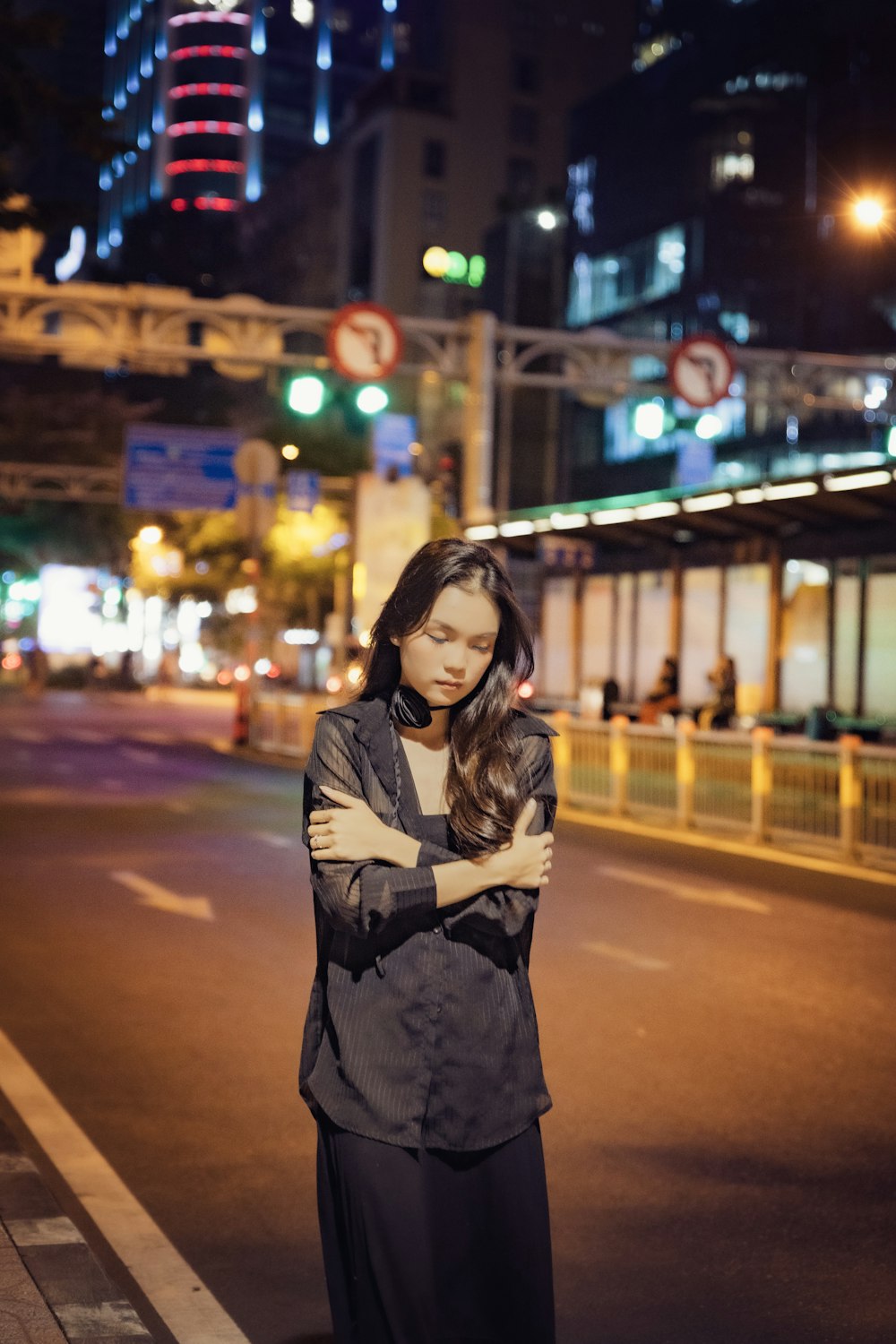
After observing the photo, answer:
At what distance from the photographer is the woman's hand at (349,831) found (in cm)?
296

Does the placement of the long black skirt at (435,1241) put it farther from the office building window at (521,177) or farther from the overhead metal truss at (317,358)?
the office building window at (521,177)

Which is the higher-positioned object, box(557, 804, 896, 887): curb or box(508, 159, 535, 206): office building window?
box(508, 159, 535, 206): office building window

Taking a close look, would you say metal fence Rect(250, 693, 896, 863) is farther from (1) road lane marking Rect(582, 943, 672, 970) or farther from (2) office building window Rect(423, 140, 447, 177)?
(2) office building window Rect(423, 140, 447, 177)

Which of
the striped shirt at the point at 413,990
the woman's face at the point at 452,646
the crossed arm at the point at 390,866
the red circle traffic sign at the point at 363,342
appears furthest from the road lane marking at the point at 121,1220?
the red circle traffic sign at the point at 363,342

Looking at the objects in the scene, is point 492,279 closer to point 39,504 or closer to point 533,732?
point 39,504

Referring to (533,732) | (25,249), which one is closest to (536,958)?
(533,732)

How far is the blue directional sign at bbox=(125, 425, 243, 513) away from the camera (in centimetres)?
4262

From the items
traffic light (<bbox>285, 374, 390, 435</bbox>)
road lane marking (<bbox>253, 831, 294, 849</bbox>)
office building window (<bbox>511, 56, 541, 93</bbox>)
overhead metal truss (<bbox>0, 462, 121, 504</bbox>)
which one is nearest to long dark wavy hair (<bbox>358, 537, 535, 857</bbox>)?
road lane marking (<bbox>253, 831, 294, 849</bbox>)

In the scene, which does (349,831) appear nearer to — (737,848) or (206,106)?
(737,848)

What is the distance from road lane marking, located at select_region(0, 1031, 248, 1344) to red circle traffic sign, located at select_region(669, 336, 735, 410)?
777 inches

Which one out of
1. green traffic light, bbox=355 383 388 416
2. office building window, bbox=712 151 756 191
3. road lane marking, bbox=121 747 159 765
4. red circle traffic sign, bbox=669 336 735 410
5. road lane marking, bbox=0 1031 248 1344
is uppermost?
office building window, bbox=712 151 756 191

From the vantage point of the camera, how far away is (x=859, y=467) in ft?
72.0

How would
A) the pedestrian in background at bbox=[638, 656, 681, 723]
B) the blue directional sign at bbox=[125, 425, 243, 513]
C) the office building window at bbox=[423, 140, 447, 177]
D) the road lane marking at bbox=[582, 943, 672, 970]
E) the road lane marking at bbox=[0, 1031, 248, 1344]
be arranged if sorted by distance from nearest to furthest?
the road lane marking at bbox=[0, 1031, 248, 1344] → the road lane marking at bbox=[582, 943, 672, 970] → the pedestrian in background at bbox=[638, 656, 681, 723] → the blue directional sign at bbox=[125, 425, 243, 513] → the office building window at bbox=[423, 140, 447, 177]

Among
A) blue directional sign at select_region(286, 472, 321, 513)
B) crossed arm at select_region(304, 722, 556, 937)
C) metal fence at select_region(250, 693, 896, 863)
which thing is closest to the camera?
crossed arm at select_region(304, 722, 556, 937)
